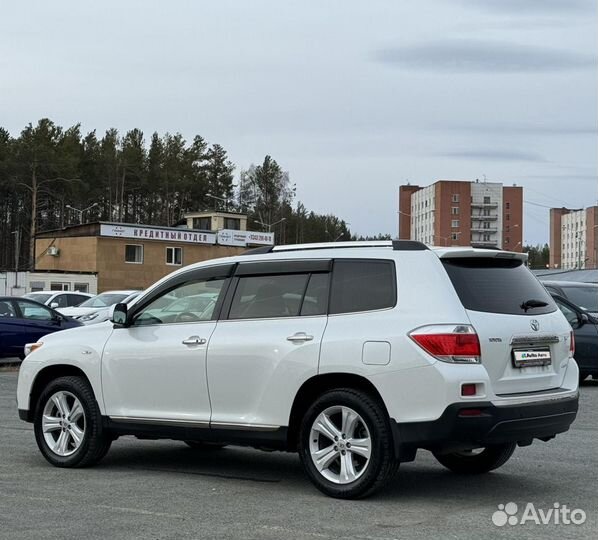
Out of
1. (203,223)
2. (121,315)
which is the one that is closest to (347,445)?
(121,315)

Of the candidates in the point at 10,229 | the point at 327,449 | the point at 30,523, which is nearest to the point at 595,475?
the point at 327,449

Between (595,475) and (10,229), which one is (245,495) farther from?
(10,229)

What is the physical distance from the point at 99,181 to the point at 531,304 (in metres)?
103

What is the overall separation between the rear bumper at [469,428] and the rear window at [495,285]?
0.74m

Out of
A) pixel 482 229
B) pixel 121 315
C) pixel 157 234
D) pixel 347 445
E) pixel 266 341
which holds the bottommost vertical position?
pixel 347 445

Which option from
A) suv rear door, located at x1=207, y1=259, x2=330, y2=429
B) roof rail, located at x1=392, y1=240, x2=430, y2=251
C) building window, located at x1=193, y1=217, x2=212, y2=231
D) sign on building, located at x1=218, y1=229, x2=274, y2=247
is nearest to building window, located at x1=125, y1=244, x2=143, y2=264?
sign on building, located at x1=218, y1=229, x2=274, y2=247

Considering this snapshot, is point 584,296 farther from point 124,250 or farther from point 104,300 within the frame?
point 124,250

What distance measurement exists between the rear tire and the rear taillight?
1.66 metres

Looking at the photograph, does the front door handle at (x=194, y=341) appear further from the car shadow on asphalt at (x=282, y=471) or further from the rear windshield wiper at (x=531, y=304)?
the rear windshield wiper at (x=531, y=304)

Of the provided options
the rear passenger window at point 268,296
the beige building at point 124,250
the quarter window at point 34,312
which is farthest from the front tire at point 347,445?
the beige building at point 124,250

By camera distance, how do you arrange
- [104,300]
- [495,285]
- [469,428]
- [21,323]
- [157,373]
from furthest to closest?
[104,300] < [21,323] < [157,373] < [495,285] < [469,428]

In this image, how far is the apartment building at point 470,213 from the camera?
17675 cm

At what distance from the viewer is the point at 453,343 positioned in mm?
6977

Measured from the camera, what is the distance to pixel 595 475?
8453 mm
